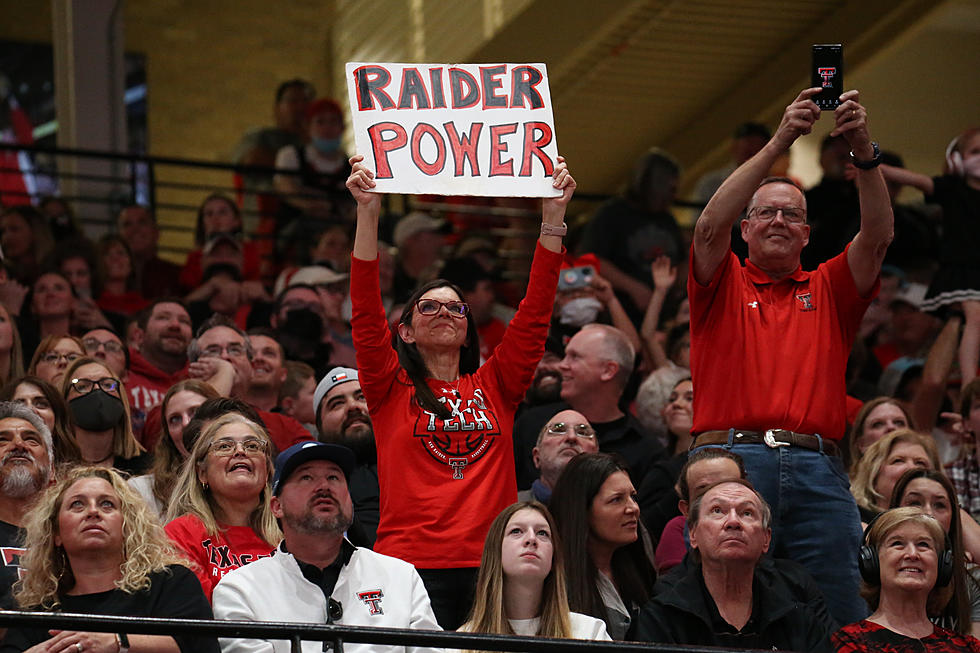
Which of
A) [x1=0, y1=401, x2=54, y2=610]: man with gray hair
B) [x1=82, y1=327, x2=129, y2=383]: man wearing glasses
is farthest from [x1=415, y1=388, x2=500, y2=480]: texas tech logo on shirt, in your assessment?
[x1=82, y1=327, x2=129, y2=383]: man wearing glasses

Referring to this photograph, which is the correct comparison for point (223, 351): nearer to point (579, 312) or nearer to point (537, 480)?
point (537, 480)

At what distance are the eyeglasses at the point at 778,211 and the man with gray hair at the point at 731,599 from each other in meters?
0.89

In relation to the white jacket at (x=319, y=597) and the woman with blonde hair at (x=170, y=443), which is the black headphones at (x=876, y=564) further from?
the woman with blonde hair at (x=170, y=443)

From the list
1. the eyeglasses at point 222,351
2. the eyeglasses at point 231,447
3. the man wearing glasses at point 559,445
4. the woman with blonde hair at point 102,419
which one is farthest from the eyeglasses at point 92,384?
the man wearing glasses at point 559,445

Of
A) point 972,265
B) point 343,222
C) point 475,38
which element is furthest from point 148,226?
point 972,265

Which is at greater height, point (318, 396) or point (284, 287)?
point (284, 287)

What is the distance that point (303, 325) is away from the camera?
28.4 ft

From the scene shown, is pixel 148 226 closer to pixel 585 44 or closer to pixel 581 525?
pixel 585 44

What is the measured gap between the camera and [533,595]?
5395 millimetres

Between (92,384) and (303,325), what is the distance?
1.95 m

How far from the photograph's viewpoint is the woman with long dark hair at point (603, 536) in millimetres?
5887

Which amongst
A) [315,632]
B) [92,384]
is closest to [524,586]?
[315,632]

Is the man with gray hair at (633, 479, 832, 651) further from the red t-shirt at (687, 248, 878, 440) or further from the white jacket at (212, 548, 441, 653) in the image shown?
the white jacket at (212, 548, 441, 653)

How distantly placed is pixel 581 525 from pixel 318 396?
1.49m
